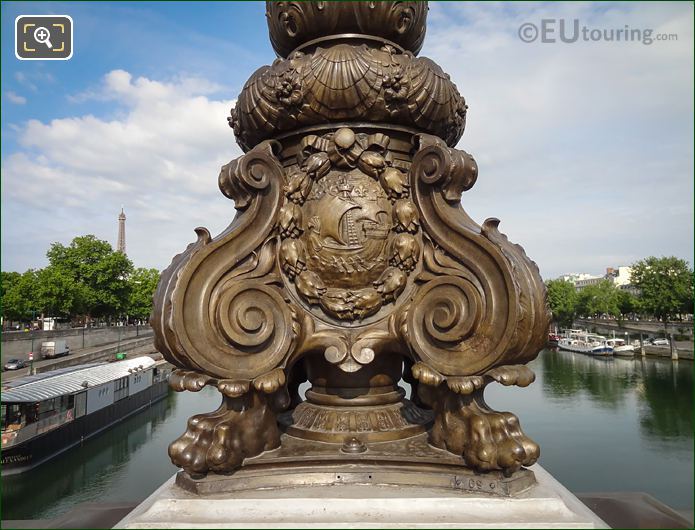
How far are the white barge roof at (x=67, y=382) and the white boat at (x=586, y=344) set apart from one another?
A: 27870mm

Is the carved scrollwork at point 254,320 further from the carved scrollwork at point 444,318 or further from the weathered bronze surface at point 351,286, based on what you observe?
the carved scrollwork at point 444,318

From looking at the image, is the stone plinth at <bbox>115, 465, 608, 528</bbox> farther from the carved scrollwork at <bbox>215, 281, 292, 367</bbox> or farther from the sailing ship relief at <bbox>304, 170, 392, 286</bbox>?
the sailing ship relief at <bbox>304, 170, 392, 286</bbox>

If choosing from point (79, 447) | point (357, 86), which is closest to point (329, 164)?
point (357, 86)

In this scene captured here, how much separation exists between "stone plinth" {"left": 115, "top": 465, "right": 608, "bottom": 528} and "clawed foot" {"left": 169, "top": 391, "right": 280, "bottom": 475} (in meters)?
0.16

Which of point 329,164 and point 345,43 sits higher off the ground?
point 345,43

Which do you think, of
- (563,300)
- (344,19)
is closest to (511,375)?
(344,19)

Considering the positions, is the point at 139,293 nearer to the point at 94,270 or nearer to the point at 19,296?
the point at 94,270

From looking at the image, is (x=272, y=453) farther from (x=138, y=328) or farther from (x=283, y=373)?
(x=138, y=328)

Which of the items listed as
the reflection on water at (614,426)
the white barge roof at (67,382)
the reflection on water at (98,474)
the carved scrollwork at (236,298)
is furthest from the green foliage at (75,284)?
the carved scrollwork at (236,298)

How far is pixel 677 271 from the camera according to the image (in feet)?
99.3

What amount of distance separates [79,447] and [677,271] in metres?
34.4

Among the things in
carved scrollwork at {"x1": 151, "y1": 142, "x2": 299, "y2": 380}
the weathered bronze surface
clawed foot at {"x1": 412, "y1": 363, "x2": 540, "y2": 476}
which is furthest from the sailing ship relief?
clawed foot at {"x1": 412, "y1": 363, "x2": 540, "y2": 476}

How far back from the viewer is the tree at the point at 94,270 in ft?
109

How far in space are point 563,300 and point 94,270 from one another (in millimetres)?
40960
